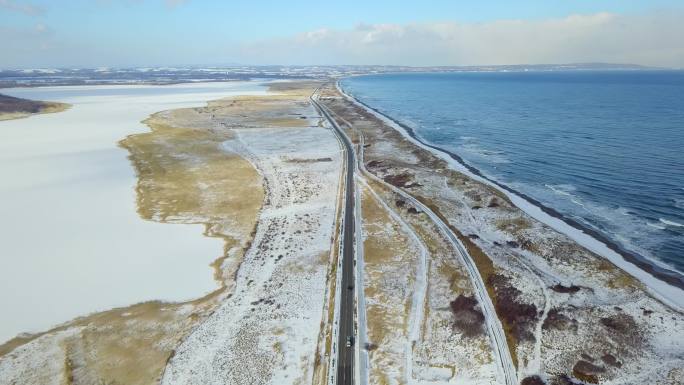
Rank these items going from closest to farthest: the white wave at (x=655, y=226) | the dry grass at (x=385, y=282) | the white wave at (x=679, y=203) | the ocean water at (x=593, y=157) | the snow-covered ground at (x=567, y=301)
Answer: the snow-covered ground at (x=567, y=301)
the dry grass at (x=385, y=282)
the white wave at (x=655, y=226)
the ocean water at (x=593, y=157)
the white wave at (x=679, y=203)

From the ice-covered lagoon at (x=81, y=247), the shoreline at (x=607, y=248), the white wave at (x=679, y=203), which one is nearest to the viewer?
the shoreline at (x=607, y=248)

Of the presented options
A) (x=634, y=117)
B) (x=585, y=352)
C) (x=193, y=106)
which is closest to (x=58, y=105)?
(x=193, y=106)

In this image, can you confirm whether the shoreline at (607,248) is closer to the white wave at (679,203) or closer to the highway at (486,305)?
the highway at (486,305)

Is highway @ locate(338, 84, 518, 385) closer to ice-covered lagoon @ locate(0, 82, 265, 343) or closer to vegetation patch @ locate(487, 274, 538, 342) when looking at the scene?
vegetation patch @ locate(487, 274, 538, 342)

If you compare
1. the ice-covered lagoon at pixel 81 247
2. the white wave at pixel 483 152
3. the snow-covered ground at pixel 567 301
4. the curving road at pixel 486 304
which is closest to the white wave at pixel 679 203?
the snow-covered ground at pixel 567 301

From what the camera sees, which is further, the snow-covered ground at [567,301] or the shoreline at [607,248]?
the shoreline at [607,248]

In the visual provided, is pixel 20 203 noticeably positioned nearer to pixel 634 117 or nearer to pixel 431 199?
pixel 431 199
